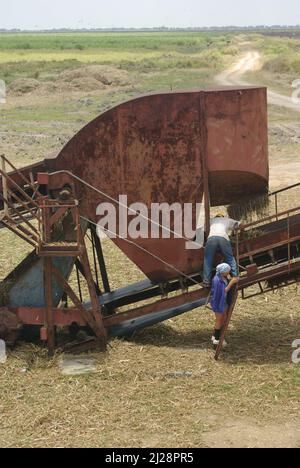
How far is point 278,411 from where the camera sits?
7.85m

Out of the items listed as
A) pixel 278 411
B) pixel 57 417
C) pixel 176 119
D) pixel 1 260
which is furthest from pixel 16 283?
pixel 1 260

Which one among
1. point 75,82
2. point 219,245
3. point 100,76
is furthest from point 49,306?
point 100,76

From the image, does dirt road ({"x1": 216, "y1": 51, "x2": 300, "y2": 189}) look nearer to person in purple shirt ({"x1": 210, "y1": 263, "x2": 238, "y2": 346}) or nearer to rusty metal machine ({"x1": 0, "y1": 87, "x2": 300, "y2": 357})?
rusty metal machine ({"x1": 0, "y1": 87, "x2": 300, "y2": 357})

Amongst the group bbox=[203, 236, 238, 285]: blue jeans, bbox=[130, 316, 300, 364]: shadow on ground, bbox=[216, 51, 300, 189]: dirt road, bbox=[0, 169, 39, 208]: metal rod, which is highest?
bbox=[0, 169, 39, 208]: metal rod

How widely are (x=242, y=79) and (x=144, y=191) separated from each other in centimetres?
4605

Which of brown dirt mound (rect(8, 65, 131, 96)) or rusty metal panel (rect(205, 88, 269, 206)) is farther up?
rusty metal panel (rect(205, 88, 269, 206))

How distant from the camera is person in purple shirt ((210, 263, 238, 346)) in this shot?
908cm

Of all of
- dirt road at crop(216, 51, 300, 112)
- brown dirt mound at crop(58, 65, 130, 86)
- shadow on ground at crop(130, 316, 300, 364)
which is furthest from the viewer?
brown dirt mound at crop(58, 65, 130, 86)

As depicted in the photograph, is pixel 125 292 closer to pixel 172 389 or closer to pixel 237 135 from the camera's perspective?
pixel 172 389

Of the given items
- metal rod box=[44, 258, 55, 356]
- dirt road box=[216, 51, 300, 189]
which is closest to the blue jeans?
metal rod box=[44, 258, 55, 356]

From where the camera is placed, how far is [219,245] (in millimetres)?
9141

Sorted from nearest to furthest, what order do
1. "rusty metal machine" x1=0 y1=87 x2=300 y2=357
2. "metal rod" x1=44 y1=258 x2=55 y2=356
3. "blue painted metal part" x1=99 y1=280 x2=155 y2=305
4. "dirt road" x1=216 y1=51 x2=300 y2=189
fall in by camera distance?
"rusty metal machine" x1=0 y1=87 x2=300 y2=357
"metal rod" x1=44 y1=258 x2=55 y2=356
"blue painted metal part" x1=99 y1=280 x2=155 y2=305
"dirt road" x1=216 y1=51 x2=300 y2=189

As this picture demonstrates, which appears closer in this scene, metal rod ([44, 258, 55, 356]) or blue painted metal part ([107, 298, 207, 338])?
metal rod ([44, 258, 55, 356])
